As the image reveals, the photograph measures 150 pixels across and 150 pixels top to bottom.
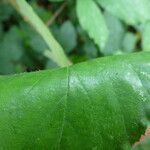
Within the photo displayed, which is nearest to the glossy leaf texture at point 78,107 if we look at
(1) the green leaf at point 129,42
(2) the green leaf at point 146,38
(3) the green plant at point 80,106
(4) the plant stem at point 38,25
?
(3) the green plant at point 80,106

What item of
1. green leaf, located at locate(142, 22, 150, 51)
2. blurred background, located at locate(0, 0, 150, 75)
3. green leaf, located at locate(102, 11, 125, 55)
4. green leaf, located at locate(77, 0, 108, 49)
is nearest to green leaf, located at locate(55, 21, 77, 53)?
blurred background, located at locate(0, 0, 150, 75)

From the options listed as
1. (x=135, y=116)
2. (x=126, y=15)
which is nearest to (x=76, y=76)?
(x=135, y=116)

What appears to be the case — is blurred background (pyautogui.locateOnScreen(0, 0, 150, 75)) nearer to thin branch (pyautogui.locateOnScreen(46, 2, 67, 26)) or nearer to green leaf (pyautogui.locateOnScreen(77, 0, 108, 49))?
thin branch (pyautogui.locateOnScreen(46, 2, 67, 26))

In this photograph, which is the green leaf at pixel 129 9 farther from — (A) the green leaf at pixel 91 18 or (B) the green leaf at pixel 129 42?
(B) the green leaf at pixel 129 42

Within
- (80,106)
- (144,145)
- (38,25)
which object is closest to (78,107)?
(80,106)

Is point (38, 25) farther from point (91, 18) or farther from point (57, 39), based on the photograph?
point (57, 39)

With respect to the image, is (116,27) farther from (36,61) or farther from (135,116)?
(135,116)
